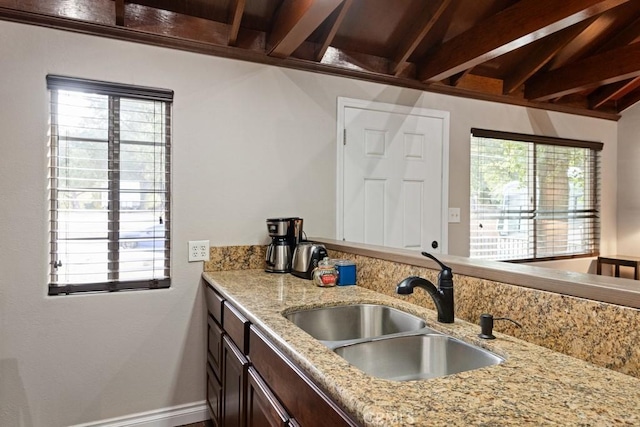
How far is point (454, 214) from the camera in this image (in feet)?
10.7

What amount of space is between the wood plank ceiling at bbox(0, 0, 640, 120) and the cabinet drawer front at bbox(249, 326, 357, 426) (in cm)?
156

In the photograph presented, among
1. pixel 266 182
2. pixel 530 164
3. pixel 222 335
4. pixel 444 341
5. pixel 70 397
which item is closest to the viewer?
pixel 444 341

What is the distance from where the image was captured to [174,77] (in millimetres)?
2322

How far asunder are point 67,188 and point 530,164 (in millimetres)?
3665

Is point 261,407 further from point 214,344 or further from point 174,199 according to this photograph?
point 174,199

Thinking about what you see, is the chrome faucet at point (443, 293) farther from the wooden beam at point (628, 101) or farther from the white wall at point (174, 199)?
the wooden beam at point (628, 101)

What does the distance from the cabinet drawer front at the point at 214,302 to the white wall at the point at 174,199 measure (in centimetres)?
12

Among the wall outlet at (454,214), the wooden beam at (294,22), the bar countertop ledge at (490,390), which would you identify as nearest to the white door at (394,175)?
the wall outlet at (454,214)

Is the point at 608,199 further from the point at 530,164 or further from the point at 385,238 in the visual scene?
the point at 385,238

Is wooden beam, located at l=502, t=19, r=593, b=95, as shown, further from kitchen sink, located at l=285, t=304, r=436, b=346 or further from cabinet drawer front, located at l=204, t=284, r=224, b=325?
cabinet drawer front, located at l=204, t=284, r=224, b=325

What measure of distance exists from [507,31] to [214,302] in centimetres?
230

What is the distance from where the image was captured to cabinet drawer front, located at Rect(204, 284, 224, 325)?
6.56 ft

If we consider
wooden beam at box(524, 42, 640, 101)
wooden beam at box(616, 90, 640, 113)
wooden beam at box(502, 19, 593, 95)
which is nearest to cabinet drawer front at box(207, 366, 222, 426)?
wooden beam at box(502, 19, 593, 95)

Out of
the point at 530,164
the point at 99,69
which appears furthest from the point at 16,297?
the point at 530,164
